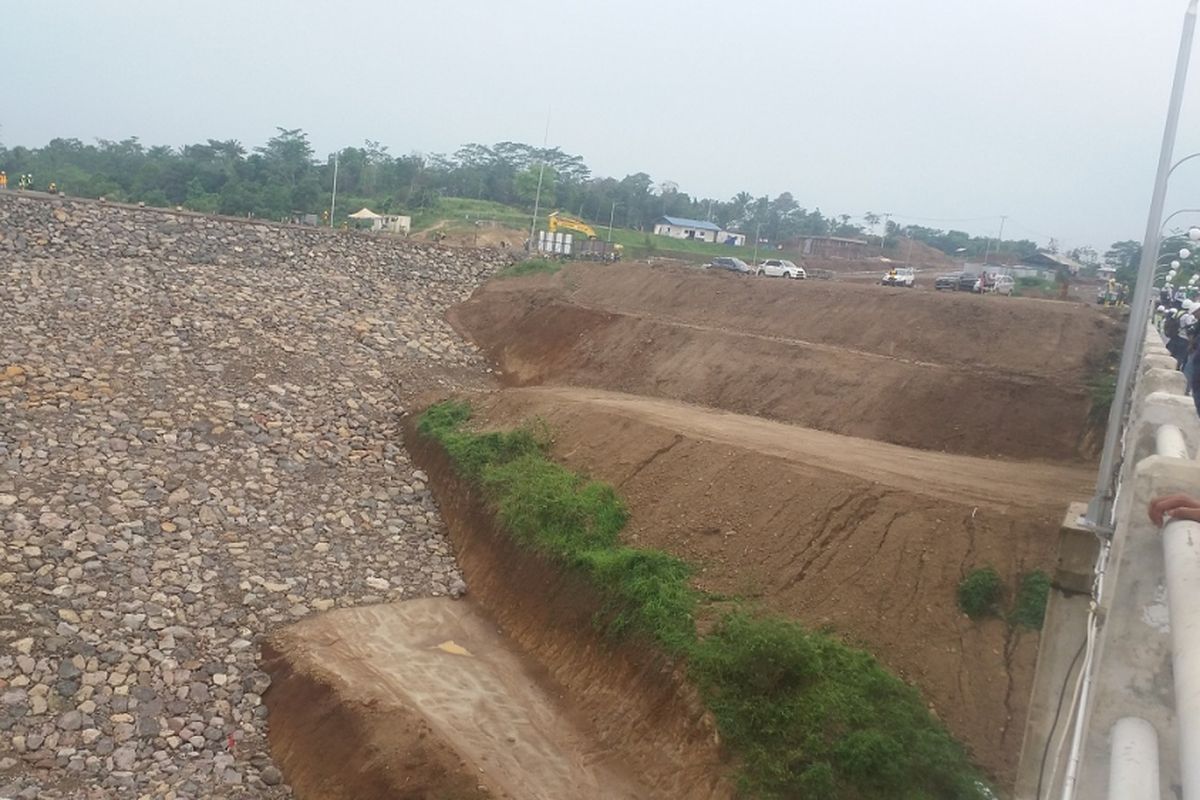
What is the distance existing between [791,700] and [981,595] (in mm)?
2748

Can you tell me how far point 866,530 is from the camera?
11352mm

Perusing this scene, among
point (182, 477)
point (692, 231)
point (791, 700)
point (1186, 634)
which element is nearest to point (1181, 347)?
point (791, 700)

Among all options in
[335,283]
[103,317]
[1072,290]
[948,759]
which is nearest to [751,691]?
[948,759]

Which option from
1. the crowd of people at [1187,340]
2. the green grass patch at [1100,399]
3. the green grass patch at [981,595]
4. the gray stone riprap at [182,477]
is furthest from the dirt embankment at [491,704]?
the green grass patch at [1100,399]

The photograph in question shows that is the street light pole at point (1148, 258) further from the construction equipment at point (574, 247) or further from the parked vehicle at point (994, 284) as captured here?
the construction equipment at point (574, 247)

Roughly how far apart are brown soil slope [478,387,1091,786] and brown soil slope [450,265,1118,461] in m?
1.49

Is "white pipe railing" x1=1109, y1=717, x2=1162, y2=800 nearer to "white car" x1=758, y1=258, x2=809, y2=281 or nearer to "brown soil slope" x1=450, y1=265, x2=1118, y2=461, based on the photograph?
"brown soil slope" x1=450, y1=265, x2=1118, y2=461

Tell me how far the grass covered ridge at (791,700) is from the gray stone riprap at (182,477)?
4327 mm

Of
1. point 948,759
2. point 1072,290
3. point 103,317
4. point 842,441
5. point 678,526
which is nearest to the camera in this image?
point 948,759

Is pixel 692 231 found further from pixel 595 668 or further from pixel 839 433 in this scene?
pixel 595 668

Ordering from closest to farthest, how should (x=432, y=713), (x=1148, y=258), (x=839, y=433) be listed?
(x=1148, y=258)
(x=432, y=713)
(x=839, y=433)

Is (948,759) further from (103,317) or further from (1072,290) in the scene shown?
(1072,290)

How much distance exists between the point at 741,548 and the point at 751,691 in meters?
2.82

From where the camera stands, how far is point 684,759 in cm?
928
